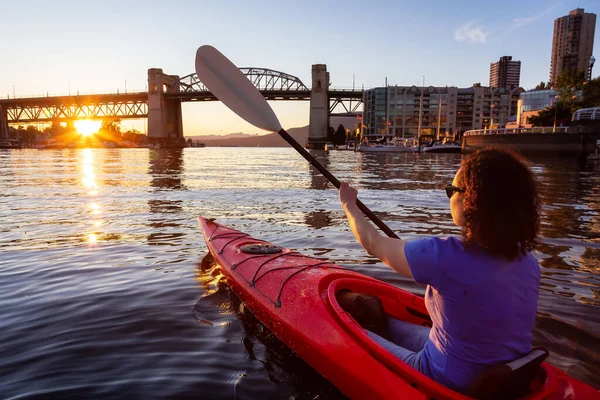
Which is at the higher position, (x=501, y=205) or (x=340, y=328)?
(x=501, y=205)

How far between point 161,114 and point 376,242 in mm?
100415

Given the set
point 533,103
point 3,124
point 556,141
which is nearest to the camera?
point 556,141

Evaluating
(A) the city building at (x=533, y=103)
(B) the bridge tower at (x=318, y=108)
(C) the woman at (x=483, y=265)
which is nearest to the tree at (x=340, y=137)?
(B) the bridge tower at (x=318, y=108)

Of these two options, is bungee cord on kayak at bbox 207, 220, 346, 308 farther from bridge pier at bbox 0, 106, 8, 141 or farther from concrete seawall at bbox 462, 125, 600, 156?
bridge pier at bbox 0, 106, 8, 141

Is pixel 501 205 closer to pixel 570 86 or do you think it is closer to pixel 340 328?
pixel 340 328

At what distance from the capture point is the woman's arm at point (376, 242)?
1.75 metres

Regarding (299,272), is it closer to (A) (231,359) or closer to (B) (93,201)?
(A) (231,359)

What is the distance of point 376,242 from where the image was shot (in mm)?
1914

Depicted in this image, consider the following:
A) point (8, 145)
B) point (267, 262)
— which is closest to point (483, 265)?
point (267, 262)

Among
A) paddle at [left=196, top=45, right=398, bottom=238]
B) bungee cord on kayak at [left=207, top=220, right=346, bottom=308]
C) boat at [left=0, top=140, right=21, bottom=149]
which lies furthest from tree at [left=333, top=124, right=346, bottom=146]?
paddle at [left=196, top=45, right=398, bottom=238]

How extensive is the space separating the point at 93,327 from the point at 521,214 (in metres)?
3.54

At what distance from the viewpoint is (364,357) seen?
2.35m

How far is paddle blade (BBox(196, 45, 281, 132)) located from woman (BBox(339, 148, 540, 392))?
2582mm

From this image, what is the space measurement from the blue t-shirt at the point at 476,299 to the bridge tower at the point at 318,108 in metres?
81.9
